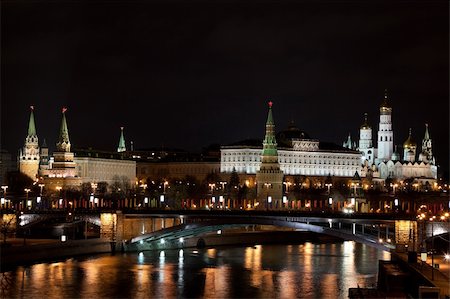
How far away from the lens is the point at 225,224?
61.7 m

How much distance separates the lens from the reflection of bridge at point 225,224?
55.5 m

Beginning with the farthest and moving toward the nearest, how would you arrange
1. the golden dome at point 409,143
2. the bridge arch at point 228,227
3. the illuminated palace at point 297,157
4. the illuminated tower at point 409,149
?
the golden dome at point 409,143 < the illuminated tower at point 409,149 < the illuminated palace at point 297,157 < the bridge arch at point 228,227

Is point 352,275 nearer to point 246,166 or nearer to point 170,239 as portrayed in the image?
point 170,239

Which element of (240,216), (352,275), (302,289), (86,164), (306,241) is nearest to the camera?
(302,289)

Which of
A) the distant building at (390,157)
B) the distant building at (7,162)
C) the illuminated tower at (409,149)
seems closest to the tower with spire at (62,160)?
the distant building at (7,162)

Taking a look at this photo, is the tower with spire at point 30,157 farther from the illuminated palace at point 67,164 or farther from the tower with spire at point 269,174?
the tower with spire at point 269,174

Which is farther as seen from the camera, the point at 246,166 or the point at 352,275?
the point at 246,166

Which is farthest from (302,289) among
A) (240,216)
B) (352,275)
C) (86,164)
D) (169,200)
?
(86,164)

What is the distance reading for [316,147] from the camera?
17625 cm

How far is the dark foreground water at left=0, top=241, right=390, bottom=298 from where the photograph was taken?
155 feet

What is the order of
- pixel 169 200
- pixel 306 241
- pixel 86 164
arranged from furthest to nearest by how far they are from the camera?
pixel 86 164 → pixel 169 200 → pixel 306 241

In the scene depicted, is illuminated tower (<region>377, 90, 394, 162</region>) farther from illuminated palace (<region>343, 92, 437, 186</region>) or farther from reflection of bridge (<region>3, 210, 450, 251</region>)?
reflection of bridge (<region>3, 210, 450, 251</region>)

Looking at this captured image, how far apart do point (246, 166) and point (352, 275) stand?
371 feet

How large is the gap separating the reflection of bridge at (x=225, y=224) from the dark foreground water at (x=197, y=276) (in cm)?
131
